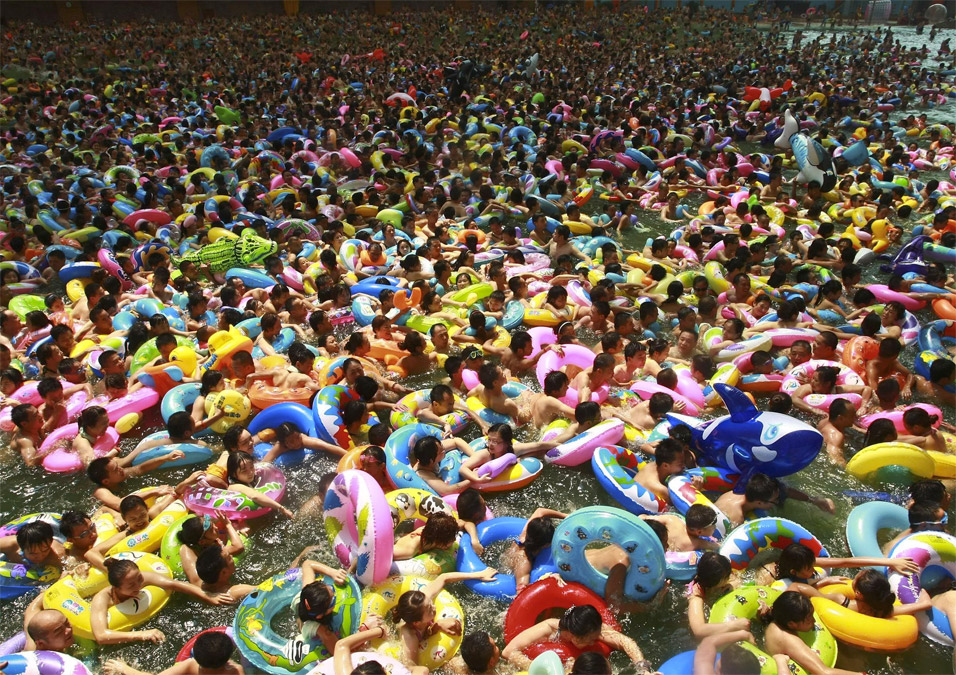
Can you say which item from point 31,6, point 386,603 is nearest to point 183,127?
point 386,603

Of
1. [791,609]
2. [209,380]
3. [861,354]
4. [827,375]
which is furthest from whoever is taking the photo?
[861,354]

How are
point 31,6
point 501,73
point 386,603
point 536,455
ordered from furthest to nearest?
point 31,6 < point 501,73 < point 536,455 < point 386,603

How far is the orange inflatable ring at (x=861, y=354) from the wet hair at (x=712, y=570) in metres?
4.08

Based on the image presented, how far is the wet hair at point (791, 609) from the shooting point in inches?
179

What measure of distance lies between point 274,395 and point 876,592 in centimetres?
589

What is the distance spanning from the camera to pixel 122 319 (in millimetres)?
9141

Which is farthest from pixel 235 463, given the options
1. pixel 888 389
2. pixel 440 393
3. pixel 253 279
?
pixel 888 389

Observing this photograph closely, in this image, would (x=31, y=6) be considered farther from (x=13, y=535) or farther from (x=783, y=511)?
(x=783, y=511)

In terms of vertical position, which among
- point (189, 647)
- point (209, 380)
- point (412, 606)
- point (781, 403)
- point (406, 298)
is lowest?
point (189, 647)

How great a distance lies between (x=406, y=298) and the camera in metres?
9.41

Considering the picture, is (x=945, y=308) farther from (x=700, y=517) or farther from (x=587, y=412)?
(x=700, y=517)

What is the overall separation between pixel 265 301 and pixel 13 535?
465 cm

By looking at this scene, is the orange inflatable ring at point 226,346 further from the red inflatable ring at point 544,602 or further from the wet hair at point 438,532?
the red inflatable ring at point 544,602

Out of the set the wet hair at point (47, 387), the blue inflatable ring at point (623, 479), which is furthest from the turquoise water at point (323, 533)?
the wet hair at point (47, 387)
